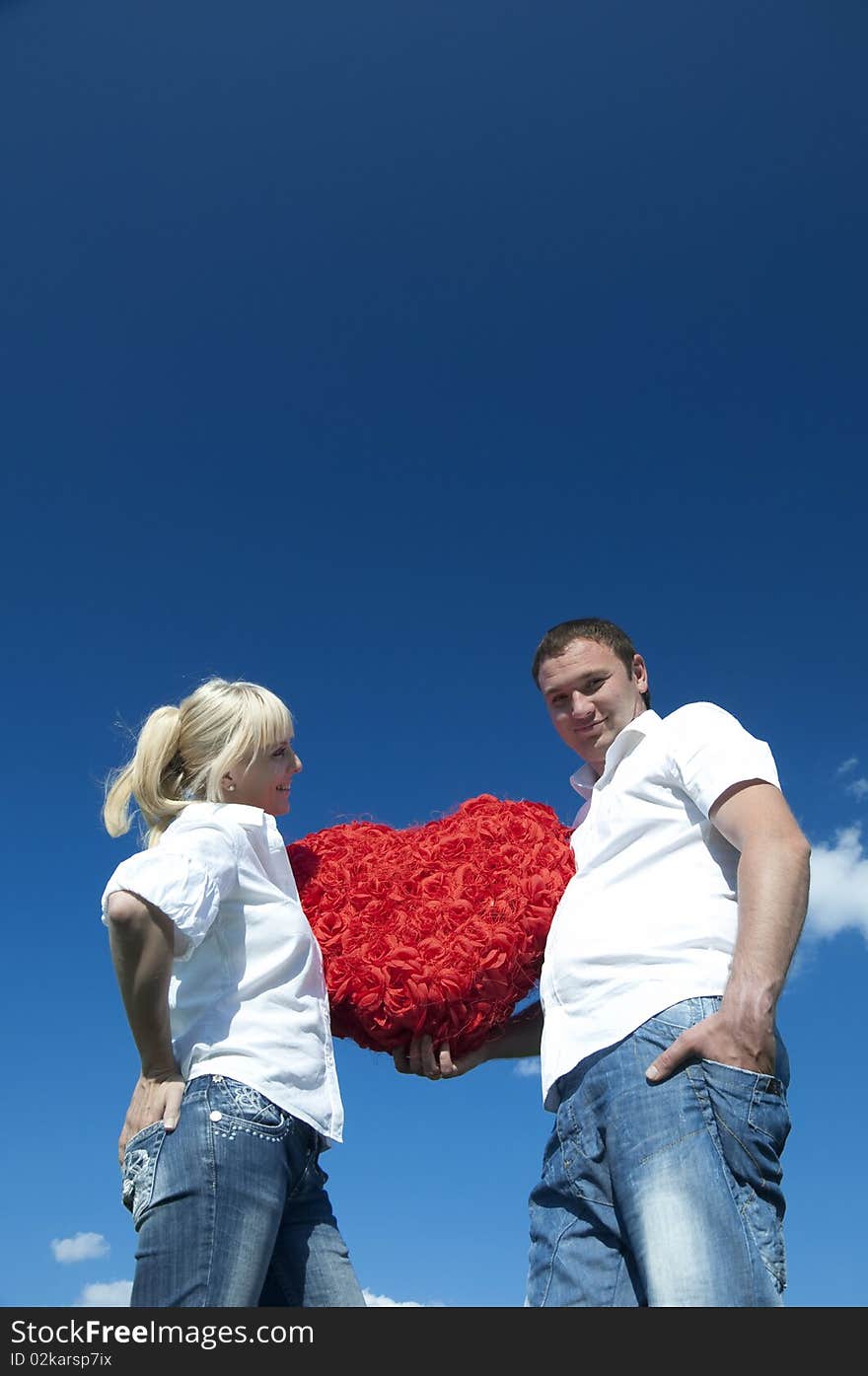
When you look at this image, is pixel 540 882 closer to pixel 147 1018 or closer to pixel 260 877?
pixel 260 877

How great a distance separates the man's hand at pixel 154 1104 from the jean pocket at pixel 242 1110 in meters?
0.11

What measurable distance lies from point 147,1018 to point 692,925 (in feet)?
5.45

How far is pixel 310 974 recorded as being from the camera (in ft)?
11.6

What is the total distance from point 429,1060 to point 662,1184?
1.20m

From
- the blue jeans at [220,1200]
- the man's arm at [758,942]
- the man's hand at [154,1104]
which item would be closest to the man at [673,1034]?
the man's arm at [758,942]

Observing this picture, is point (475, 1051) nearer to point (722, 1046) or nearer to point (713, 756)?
point (722, 1046)

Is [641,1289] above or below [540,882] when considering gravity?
below

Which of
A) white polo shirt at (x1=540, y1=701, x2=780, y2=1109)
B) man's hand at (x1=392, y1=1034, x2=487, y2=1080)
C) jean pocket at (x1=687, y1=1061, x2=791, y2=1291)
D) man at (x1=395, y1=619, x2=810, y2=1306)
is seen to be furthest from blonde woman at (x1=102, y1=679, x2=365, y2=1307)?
jean pocket at (x1=687, y1=1061, x2=791, y2=1291)

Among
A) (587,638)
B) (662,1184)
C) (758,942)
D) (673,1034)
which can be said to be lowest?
(662,1184)

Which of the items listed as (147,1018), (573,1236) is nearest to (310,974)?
(147,1018)

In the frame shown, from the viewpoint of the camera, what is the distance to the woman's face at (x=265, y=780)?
12.7 ft

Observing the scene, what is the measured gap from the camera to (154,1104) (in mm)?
3074

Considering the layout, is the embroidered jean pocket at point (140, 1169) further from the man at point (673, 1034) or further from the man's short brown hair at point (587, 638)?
the man's short brown hair at point (587, 638)

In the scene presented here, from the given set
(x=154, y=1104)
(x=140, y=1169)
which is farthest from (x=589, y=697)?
(x=140, y=1169)
